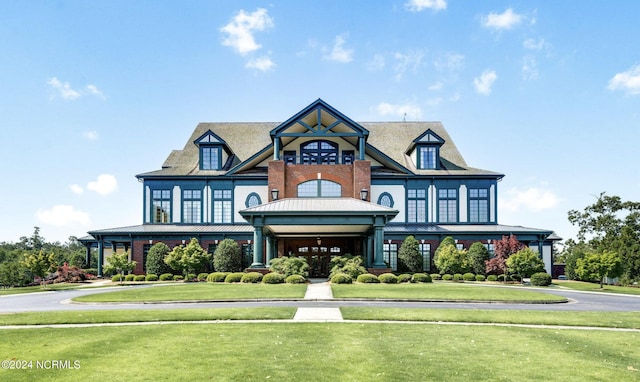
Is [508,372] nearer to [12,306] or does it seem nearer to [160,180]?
[12,306]

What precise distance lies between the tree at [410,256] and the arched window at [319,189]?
7.42 metres

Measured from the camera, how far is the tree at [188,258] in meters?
38.3

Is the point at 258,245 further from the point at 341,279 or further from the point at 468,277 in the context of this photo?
the point at 468,277

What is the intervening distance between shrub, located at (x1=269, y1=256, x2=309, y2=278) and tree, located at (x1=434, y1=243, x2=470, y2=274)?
1219cm

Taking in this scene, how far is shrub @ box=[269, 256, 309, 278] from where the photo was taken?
3317 centimetres

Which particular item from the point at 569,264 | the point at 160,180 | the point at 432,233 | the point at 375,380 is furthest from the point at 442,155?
the point at 375,380

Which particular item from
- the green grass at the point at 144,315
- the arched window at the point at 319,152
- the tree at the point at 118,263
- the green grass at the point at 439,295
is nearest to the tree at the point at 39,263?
the tree at the point at 118,263

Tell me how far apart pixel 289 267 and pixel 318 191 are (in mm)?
12015

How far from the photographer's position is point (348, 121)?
4209 centimetres

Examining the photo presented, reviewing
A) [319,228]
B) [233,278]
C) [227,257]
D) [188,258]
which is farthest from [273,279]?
[188,258]

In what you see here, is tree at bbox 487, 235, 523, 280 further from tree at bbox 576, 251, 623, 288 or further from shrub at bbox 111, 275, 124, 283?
shrub at bbox 111, 275, 124, 283

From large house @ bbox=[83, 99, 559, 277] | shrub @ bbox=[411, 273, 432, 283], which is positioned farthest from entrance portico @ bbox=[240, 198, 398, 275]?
shrub @ bbox=[411, 273, 432, 283]

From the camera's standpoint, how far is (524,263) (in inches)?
1422

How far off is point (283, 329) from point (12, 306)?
50.0 feet
